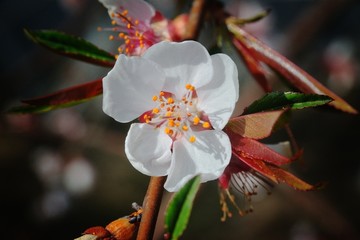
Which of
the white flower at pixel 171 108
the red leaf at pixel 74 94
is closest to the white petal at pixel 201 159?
the white flower at pixel 171 108

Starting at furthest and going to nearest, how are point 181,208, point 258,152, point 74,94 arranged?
point 74,94 → point 258,152 → point 181,208

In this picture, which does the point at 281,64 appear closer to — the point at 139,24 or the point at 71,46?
the point at 139,24

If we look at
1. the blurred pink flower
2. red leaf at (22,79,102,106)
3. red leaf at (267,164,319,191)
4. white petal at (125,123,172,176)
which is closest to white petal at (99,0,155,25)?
the blurred pink flower

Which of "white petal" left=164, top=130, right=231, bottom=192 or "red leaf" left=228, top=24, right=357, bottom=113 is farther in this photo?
"red leaf" left=228, top=24, right=357, bottom=113

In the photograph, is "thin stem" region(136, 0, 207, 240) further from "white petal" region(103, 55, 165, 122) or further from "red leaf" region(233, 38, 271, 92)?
"red leaf" region(233, 38, 271, 92)

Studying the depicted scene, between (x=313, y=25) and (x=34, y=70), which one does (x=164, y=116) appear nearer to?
(x=313, y=25)

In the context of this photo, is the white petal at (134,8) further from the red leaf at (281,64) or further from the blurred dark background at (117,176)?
the blurred dark background at (117,176)

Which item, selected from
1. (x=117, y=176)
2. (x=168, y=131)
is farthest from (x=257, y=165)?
(x=117, y=176)
